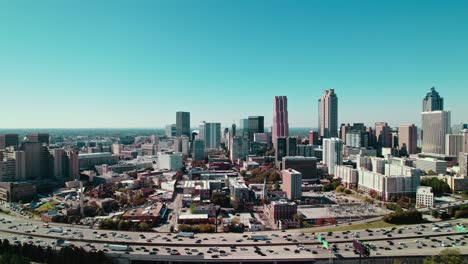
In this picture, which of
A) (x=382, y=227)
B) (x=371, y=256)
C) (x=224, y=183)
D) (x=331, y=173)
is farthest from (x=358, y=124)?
(x=371, y=256)

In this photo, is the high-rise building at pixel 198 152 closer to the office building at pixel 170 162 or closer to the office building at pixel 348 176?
the office building at pixel 170 162

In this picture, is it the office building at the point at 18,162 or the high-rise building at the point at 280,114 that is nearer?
the office building at the point at 18,162

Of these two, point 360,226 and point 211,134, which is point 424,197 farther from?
point 211,134

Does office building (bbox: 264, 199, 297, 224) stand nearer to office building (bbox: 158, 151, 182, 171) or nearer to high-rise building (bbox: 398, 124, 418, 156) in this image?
office building (bbox: 158, 151, 182, 171)

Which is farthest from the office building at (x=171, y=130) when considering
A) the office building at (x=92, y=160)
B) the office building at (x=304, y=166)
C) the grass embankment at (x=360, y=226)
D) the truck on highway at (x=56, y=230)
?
the grass embankment at (x=360, y=226)

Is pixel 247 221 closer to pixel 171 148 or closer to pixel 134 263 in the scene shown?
pixel 134 263

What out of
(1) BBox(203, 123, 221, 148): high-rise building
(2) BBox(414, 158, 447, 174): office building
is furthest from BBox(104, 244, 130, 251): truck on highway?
(1) BBox(203, 123, 221, 148): high-rise building
